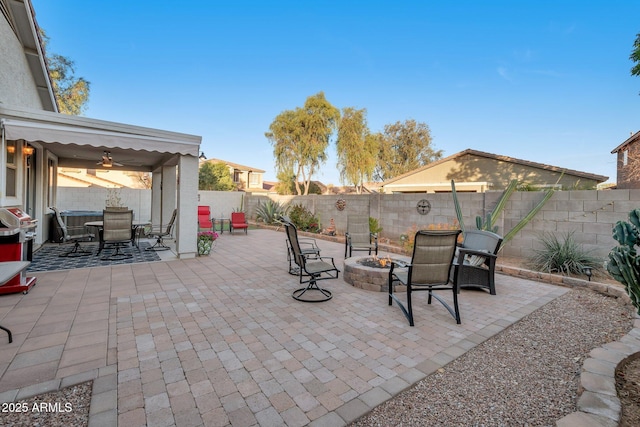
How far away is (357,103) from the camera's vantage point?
993 inches

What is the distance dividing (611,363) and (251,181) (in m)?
38.7

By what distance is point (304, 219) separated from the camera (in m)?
13.4

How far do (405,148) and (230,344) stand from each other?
1381 inches

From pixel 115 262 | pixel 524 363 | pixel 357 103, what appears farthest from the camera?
pixel 357 103

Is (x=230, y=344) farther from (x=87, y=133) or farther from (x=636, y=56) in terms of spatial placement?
(x=636, y=56)

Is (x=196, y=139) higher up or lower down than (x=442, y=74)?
lower down

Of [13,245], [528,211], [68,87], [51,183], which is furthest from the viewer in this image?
[68,87]

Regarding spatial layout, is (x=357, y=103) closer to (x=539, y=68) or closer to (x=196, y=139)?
(x=539, y=68)

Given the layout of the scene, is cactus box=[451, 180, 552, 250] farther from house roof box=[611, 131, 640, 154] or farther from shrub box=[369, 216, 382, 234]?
house roof box=[611, 131, 640, 154]

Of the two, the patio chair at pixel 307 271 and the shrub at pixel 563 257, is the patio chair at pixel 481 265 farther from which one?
the patio chair at pixel 307 271

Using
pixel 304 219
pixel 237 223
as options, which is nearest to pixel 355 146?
pixel 304 219

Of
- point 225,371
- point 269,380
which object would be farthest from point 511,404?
point 225,371

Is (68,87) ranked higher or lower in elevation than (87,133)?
higher

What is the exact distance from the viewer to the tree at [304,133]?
23.9 m
